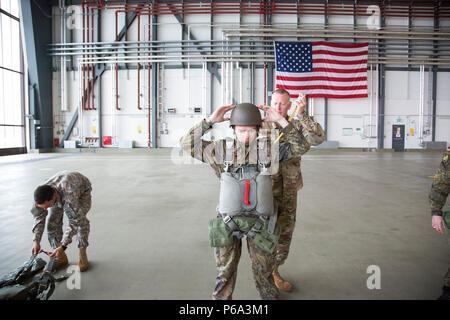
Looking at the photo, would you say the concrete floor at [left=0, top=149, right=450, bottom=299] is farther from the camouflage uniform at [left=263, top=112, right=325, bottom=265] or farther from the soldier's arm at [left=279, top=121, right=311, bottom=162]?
the soldier's arm at [left=279, top=121, right=311, bottom=162]

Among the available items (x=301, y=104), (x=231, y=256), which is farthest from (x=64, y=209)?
(x=301, y=104)

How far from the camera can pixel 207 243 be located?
364cm

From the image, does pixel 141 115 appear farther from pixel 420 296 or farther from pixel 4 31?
pixel 420 296

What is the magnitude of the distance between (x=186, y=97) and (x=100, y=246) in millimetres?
13944

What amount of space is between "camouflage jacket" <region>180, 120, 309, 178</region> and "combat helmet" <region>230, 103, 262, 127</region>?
5.8 inches

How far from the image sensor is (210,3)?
53.3 ft

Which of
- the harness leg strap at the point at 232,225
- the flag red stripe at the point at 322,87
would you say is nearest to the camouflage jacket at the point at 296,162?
the harness leg strap at the point at 232,225

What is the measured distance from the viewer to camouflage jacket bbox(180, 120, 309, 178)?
6.68ft

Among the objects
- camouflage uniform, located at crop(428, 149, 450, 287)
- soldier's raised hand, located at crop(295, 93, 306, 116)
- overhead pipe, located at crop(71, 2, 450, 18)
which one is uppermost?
overhead pipe, located at crop(71, 2, 450, 18)

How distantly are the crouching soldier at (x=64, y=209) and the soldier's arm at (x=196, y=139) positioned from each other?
1.55 meters

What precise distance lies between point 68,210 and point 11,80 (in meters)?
16.3

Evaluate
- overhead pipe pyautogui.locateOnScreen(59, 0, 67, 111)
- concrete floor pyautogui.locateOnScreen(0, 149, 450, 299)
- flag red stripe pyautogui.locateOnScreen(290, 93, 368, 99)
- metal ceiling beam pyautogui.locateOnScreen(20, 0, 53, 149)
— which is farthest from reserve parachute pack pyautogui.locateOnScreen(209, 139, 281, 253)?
overhead pipe pyautogui.locateOnScreen(59, 0, 67, 111)

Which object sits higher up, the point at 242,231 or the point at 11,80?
the point at 11,80

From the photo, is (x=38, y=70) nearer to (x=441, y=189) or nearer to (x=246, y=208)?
(x=246, y=208)
